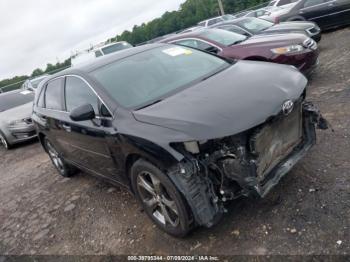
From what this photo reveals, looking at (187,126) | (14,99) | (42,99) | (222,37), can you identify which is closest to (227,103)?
(187,126)

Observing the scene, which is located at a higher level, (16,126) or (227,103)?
(227,103)

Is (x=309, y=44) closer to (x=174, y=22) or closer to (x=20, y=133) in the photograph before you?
(x=20, y=133)

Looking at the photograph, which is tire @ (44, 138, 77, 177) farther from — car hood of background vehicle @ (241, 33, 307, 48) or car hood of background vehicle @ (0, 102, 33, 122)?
car hood of background vehicle @ (241, 33, 307, 48)

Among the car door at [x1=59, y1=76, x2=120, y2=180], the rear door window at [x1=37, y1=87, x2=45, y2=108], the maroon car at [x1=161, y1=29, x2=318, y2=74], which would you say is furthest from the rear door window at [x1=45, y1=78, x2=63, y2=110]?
the maroon car at [x1=161, y1=29, x2=318, y2=74]

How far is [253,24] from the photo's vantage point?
9547mm

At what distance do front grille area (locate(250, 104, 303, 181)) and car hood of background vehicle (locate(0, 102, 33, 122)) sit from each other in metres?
7.17

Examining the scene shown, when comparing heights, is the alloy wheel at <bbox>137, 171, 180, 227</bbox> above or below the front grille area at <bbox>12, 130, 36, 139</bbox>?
above

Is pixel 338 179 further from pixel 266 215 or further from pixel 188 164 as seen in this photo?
pixel 188 164

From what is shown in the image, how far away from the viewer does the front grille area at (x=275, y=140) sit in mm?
2877

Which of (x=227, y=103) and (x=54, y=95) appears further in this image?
(x=54, y=95)

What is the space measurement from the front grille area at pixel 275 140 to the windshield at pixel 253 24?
623cm

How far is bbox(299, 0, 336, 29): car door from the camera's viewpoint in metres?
10.9

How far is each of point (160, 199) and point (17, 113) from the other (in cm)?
703

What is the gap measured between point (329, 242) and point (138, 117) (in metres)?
1.90
